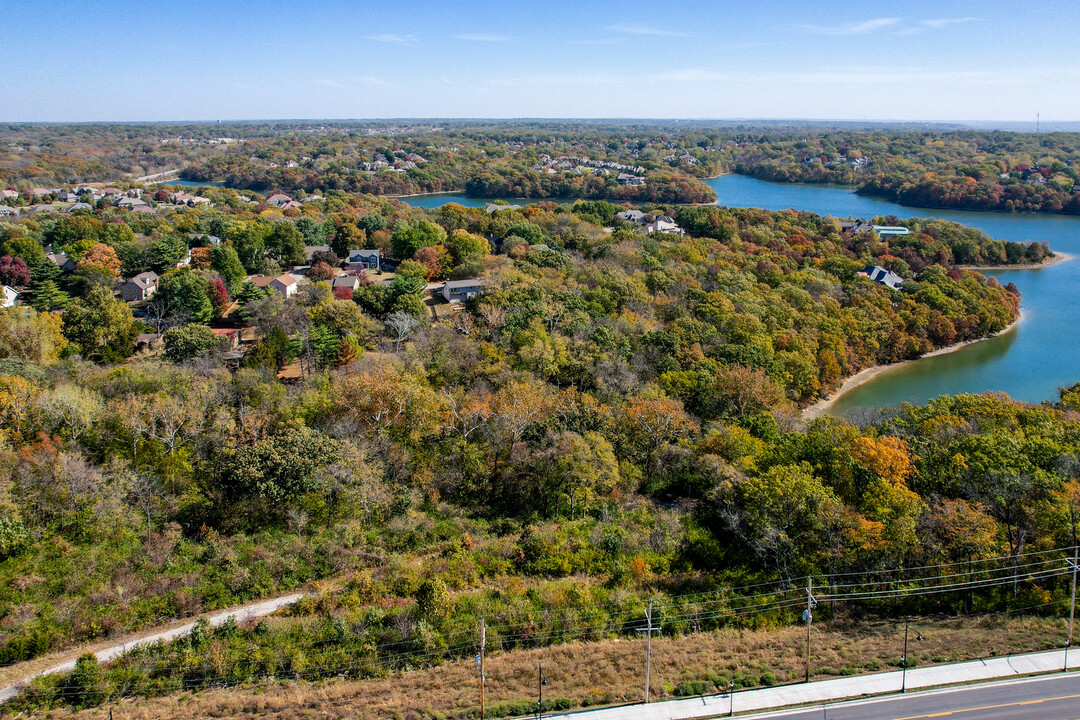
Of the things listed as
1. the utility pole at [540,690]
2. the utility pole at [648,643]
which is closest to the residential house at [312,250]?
the utility pole at [648,643]

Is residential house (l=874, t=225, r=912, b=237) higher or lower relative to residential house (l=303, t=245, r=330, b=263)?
higher

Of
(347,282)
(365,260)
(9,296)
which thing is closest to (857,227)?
(365,260)

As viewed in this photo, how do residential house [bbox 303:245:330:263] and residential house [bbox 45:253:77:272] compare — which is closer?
residential house [bbox 45:253:77:272]

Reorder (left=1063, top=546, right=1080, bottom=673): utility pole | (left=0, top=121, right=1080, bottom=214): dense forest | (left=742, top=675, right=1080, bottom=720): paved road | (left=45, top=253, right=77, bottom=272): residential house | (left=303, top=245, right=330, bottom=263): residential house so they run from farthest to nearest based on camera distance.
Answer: (left=0, top=121, right=1080, bottom=214): dense forest, (left=303, top=245, right=330, bottom=263): residential house, (left=45, top=253, right=77, bottom=272): residential house, (left=1063, top=546, right=1080, bottom=673): utility pole, (left=742, top=675, right=1080, bottom=720): paved road

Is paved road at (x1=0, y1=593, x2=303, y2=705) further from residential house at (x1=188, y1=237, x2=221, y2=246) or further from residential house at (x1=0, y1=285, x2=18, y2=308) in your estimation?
residential house at (x1=188, y1=237, x2=221, y2=246)

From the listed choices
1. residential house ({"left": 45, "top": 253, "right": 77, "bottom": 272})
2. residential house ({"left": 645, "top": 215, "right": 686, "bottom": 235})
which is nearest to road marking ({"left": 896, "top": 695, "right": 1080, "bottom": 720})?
residential house ({"left": 645, "top": 215, "right": 686, "bottom": 235})

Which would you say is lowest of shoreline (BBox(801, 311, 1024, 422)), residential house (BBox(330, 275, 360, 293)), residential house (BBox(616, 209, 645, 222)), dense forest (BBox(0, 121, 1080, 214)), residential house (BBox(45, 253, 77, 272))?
shoreline (BBox(801, 311, 1024, 422))

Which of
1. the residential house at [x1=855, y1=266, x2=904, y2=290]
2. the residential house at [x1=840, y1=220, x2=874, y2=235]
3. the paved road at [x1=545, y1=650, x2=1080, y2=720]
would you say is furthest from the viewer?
the residential house at [x1=840, y1=220, x2=874, y2=235]

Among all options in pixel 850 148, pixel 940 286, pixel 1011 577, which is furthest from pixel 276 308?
pixel 850 148
